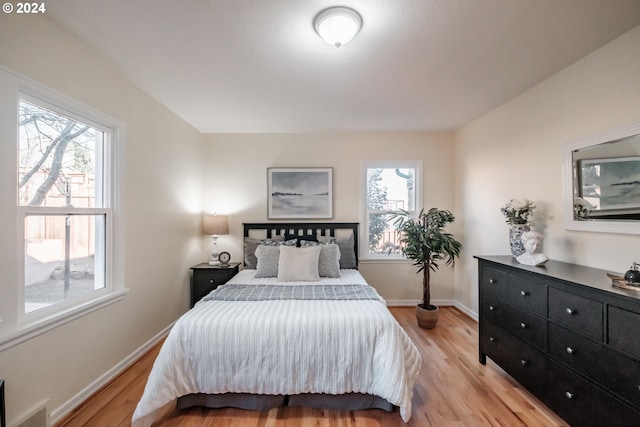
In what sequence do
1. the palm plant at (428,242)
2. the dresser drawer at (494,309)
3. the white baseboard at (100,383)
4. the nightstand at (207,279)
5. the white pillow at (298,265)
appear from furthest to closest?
the nightstand at (207,279), the palm plant at (428,242), the white pillow at (298,265), the dresser drawer at (494,309), the white baseboard at (100,383)

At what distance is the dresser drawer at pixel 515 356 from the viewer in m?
1.80

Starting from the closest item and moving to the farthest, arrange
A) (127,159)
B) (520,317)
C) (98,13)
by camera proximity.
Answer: (98,13) → (520,317) → (127,159)

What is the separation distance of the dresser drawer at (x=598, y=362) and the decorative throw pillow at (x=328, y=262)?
6.21 feet

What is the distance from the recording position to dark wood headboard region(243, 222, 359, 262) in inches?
150

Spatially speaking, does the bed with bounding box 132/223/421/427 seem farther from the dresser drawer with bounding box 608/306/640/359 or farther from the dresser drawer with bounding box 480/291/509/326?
the dresser drawer with bounding box 608/306/640/359

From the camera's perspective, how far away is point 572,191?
6.81ft

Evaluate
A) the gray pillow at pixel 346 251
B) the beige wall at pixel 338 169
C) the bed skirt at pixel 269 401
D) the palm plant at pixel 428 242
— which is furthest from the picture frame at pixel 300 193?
the bed skirt at pixel 269 401

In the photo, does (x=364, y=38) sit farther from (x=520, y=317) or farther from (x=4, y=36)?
(x=520, y=317)

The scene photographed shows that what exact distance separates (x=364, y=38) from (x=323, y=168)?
2176 millimetres

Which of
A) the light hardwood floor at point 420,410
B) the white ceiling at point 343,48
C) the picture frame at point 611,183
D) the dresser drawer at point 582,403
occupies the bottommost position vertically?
the light hardwood floor at point 420,410

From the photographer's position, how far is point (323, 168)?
3854mm

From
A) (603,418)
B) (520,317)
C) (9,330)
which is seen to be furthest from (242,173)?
(603,418)

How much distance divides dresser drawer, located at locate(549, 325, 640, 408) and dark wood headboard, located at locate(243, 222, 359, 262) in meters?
2.39

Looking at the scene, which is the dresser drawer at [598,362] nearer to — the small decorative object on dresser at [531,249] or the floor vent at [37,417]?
the small decorative object on dresser at [531,249]
